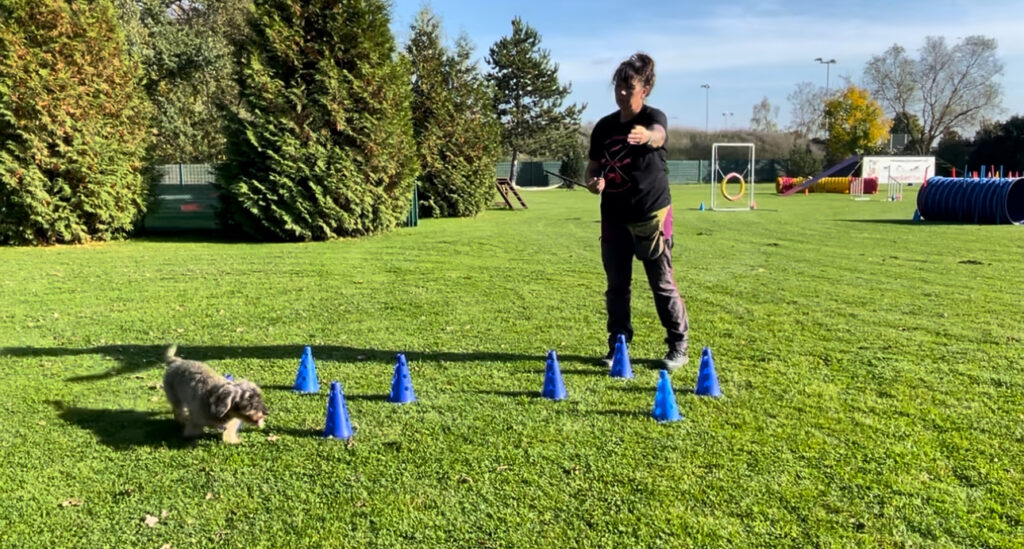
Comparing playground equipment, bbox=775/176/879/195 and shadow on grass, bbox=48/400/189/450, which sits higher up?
playground equipment, bbox=775/176/879/195

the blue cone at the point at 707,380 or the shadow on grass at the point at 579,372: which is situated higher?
the blue cone at the point at 707,380

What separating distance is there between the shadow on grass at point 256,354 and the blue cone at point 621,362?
388 mm

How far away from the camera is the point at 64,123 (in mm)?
12102

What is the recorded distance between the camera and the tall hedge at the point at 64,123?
11750 mm

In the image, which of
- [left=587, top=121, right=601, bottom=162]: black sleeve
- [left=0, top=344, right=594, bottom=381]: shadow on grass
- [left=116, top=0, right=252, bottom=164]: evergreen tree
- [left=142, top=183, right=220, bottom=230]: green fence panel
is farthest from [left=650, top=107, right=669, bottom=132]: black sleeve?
[left=116, top=0, right=252, bottom=164]: evergreen tree

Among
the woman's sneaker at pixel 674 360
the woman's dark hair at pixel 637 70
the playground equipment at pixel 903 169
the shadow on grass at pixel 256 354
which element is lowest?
the shadow on grass at pixel 256 354

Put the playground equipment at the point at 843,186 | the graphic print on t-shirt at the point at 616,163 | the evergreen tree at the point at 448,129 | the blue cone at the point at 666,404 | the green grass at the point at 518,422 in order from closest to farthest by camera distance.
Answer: the green grass at the point at 518,422 < the blue cone at the point at 666,404 < the graphic print on t-shirt at the point at 616,163 < the evergreen tree at the point at 448,129 < the playground equipment at the point at 843,186

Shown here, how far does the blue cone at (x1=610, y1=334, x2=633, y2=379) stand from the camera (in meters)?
4.52

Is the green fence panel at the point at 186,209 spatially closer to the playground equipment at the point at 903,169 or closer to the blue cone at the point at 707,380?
the blue cone at the point at 707,380

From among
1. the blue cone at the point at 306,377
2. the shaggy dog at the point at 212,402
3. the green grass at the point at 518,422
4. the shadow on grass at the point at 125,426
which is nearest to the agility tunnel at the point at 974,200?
the green grass at the point at 518,422

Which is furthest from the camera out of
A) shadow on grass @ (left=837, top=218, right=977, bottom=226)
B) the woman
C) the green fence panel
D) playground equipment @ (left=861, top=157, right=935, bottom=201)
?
playground equipment @ (left=861, top=157, right=935, bottom=201)

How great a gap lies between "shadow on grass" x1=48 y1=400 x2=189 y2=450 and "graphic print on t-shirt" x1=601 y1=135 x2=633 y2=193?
3.09 m

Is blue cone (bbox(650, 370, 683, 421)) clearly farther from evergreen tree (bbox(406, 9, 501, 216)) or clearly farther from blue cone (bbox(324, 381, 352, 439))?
evergreen tree (bbox(406, 9, 501, 216))

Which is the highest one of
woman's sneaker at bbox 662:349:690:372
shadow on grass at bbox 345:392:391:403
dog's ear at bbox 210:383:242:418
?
dog's ear at bbox 210:383:242:418
